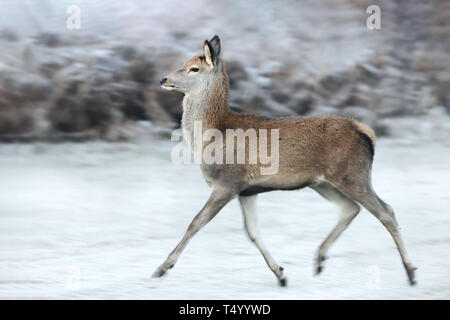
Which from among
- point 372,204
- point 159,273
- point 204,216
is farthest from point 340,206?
point 159,273

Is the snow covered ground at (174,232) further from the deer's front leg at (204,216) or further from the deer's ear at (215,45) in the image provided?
the deer's ear at (215,45)

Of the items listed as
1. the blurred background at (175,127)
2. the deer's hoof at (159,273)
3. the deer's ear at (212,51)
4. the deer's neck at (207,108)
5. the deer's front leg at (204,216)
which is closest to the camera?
the deer's front leg at (204,216)

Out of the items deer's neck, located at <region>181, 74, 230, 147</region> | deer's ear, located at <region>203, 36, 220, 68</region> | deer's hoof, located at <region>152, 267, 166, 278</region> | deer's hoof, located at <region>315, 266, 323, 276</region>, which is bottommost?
deer's hoof, located at <region>315, 266, 323, 276</region>

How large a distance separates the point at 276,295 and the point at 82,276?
72.9 inches

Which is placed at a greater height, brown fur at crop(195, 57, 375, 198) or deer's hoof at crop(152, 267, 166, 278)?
brown fur at crop(195, 57, 375, 198)

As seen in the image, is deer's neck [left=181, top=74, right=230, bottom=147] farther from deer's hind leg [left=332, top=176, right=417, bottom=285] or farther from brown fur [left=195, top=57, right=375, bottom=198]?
deer's hind leg [left=332, top=176, right=417, bottom=285]

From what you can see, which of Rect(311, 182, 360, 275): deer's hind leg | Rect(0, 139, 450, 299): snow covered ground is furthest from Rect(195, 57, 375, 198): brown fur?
Rect(0, 139, 450, 299): snow covered ground

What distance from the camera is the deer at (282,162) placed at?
7375 mm

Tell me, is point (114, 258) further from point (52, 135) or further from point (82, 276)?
point (52, 135)

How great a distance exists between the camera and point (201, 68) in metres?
7.69

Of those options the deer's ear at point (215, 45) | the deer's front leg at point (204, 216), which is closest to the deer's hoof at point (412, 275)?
the deer's front leg at point (204, 216)

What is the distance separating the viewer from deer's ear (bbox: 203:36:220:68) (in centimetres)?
758

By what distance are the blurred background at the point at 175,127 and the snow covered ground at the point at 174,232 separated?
3cm

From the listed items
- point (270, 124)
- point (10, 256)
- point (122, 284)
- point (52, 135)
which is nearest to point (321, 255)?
point (270, 124)
